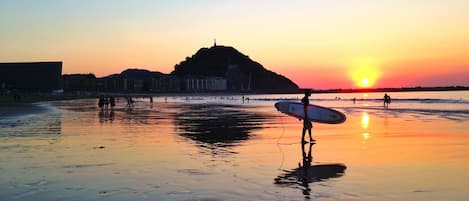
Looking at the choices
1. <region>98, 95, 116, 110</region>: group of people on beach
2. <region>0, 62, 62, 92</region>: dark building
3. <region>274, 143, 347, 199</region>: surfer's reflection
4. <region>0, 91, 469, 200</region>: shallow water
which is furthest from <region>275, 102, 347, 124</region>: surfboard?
<region>0, 62, 62, 92</region>: dark building

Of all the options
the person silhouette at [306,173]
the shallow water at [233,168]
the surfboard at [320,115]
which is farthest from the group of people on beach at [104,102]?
the person silhouette at [306,173]

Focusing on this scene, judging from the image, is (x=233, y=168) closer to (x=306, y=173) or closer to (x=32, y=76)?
(x=306, y=173)

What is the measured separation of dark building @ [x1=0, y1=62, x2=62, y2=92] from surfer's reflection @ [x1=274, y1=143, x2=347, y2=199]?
16520cm

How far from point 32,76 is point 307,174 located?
170 m

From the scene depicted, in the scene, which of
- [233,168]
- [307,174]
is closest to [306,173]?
[307,174]

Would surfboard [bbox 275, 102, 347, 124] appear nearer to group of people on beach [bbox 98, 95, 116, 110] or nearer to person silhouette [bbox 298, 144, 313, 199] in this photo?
person silhouette [bbox 298, 144, 313, 199]

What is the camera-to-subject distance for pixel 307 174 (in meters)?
11.9

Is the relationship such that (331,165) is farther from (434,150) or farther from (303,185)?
(434,150)

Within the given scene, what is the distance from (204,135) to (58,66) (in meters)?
156

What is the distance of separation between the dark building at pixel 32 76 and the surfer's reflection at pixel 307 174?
16520cm

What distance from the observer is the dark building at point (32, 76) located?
167750 mm

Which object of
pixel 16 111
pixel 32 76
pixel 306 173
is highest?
pixel 32 76

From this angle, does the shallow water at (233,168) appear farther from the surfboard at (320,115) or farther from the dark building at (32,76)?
the dark building at (32,76)

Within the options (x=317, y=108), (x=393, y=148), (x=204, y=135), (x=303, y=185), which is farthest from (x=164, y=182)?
(x=317, y=108)
